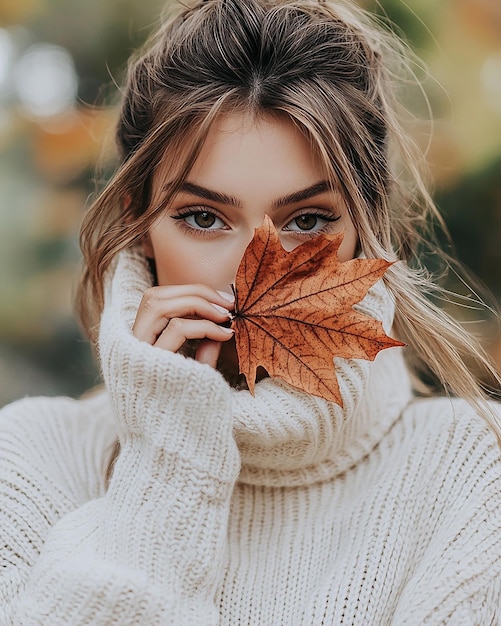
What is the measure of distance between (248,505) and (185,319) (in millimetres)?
405

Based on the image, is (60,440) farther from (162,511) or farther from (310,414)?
(310,414)

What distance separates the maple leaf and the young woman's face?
0.40ft

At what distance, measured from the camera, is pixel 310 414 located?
1312 millimetres

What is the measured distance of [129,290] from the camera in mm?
1469

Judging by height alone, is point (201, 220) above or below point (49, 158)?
above

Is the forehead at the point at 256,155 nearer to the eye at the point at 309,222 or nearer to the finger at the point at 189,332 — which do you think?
the eye at the point at 309,222

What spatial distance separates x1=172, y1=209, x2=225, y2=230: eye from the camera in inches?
54.5

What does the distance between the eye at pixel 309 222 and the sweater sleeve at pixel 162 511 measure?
314 mm

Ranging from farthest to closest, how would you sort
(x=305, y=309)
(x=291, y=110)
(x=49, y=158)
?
(x=49, y=158), (x=291, y=110), (x=305, y=309)

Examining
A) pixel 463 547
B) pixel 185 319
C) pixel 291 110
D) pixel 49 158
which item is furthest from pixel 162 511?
pixel 49 158

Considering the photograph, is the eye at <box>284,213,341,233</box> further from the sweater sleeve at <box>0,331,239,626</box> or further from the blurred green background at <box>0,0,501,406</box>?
the blurred green background at <box>0,0,501,406</box>

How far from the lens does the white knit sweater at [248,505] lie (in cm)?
122

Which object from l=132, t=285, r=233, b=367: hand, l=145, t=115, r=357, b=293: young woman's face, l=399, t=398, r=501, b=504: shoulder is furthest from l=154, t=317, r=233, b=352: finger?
l=399, t=398, r=501, b=504: shoulder

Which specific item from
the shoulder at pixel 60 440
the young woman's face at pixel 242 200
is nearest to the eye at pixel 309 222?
the young woman's face at pixel 242 200
